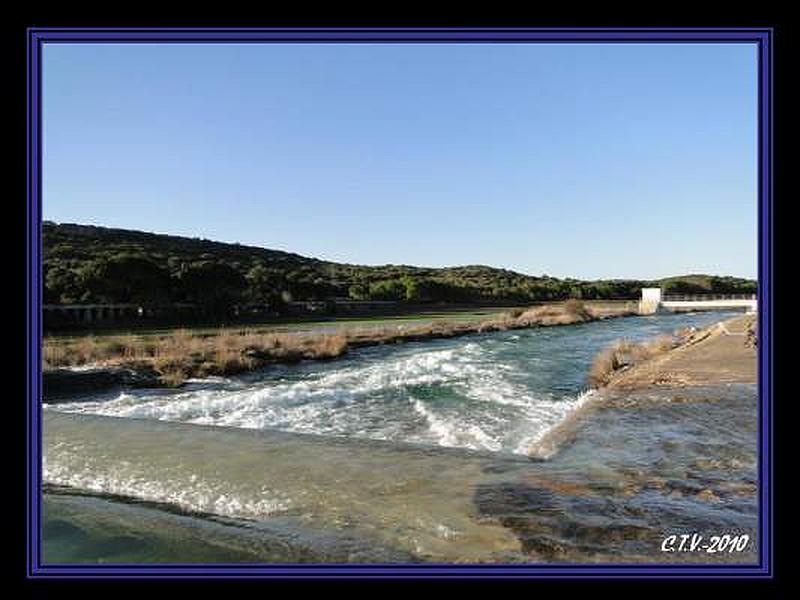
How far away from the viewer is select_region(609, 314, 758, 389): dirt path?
54.7 feet

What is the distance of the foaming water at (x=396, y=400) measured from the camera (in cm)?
1313

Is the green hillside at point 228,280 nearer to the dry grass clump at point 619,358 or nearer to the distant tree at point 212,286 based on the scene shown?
the distant tree at point 212,286

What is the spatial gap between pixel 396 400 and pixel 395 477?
8073 mm

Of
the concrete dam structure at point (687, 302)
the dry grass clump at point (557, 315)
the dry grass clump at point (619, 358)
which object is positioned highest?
the concrete dam structure at point (687, 302)

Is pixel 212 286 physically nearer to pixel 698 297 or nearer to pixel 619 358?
pixel 619 358

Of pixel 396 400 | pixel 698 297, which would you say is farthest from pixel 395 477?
pixel 698 297

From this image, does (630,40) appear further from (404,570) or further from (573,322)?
Answer: (573,322)

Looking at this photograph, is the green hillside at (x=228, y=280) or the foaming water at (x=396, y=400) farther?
the green hillside at (x=228, y=280)

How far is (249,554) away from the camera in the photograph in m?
6.26

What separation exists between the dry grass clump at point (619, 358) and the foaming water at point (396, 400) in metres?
0.57

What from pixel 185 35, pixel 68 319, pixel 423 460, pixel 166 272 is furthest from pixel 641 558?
pixel 166 272

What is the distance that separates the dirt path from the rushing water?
1.70m

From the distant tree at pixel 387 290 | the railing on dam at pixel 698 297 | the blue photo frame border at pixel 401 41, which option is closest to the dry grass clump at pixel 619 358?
the blue photo frame border at pixel 401 41

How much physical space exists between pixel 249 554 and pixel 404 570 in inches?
102
